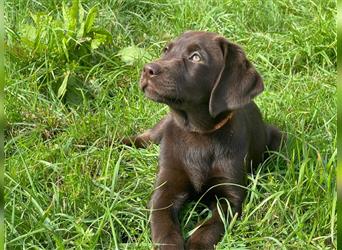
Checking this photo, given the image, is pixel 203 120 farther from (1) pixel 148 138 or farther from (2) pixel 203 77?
(1) pixel 148 138

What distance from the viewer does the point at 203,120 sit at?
8.01 ft

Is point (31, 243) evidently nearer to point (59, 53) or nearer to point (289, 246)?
point (289, 246)

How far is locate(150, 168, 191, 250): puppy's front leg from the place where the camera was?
6.68ft

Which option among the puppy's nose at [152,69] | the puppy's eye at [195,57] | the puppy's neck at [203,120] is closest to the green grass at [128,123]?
the puppy's neck at [203,120]

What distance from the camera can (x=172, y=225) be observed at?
2129 mm

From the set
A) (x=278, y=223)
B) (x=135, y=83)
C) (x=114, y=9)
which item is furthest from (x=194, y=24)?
(x=278, y=223)

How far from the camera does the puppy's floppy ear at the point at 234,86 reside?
229 cm

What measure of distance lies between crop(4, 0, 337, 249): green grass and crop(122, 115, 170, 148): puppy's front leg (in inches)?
2.5

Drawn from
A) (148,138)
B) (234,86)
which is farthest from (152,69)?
(148,138)

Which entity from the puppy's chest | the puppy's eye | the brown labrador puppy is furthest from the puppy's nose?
the puppy's chest

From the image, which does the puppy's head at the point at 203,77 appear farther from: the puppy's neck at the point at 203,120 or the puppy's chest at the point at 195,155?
the puppy's chest at the point at 195,155

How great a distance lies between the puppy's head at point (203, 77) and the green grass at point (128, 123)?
36 centimetres

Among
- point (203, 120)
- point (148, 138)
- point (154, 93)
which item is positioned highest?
point (154, 93)

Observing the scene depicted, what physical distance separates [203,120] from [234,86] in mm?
236
